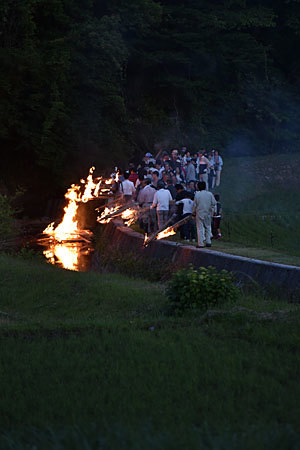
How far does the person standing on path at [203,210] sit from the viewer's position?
18.3 metres

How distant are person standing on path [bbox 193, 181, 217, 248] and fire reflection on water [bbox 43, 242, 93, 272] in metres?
5.51

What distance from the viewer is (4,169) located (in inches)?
1720

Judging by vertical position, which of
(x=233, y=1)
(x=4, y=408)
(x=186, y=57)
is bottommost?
(x=4, y=408)

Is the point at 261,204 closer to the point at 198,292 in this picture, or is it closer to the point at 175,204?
the point at 175,204

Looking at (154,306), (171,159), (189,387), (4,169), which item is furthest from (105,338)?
(4,169)

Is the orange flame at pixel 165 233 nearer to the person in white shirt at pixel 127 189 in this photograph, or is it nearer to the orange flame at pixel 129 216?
the orange flame at pixel 129 216

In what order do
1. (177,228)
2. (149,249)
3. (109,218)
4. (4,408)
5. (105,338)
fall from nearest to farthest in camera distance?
(4,408), (105,338), (149,249), (177,228), (109,218)

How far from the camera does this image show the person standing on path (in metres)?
18.3

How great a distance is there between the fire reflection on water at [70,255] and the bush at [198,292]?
36.5 feet

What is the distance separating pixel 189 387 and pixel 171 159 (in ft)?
87.3

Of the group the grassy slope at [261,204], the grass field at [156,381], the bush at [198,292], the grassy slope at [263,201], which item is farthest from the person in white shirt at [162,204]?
the grass field at [156,381]

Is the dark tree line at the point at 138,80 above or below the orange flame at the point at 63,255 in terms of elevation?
above

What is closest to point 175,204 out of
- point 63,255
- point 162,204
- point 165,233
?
point 162,204

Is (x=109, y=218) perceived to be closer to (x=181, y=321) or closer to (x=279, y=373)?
(x=181, y=321)
